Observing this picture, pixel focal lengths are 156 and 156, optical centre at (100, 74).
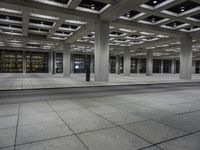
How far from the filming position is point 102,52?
16781mm

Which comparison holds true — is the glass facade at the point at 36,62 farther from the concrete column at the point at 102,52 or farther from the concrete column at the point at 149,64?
the concrete column at the point at 102,52

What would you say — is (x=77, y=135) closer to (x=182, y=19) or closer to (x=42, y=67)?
(x=182, y=19)

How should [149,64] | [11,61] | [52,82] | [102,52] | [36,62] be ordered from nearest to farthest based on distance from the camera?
1. [52,82]
2. [102,52]
3. [149,64]
4. [11,61]
5. [36,62]

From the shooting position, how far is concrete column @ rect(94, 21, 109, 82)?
1655 centimetres

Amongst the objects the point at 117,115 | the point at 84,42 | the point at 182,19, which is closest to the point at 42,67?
the point at 84,42

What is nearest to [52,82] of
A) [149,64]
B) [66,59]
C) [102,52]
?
[102,52]

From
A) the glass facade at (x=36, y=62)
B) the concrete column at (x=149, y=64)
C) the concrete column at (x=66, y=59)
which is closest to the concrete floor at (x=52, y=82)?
the concrete column at (x=66, y=59)

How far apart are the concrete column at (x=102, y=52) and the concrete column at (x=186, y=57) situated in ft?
42.4

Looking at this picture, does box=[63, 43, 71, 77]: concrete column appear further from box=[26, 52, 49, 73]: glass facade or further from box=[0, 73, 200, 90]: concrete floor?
box=[26, 52, 49, 73]: glass facade

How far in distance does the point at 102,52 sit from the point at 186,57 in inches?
554

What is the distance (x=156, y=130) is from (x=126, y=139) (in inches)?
36.3

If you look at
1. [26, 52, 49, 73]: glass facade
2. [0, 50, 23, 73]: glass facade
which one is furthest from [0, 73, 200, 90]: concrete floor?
[0, 50, 23, 73]: glass facade

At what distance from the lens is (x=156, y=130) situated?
365 cm

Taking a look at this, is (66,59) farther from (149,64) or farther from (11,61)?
(11,61)
